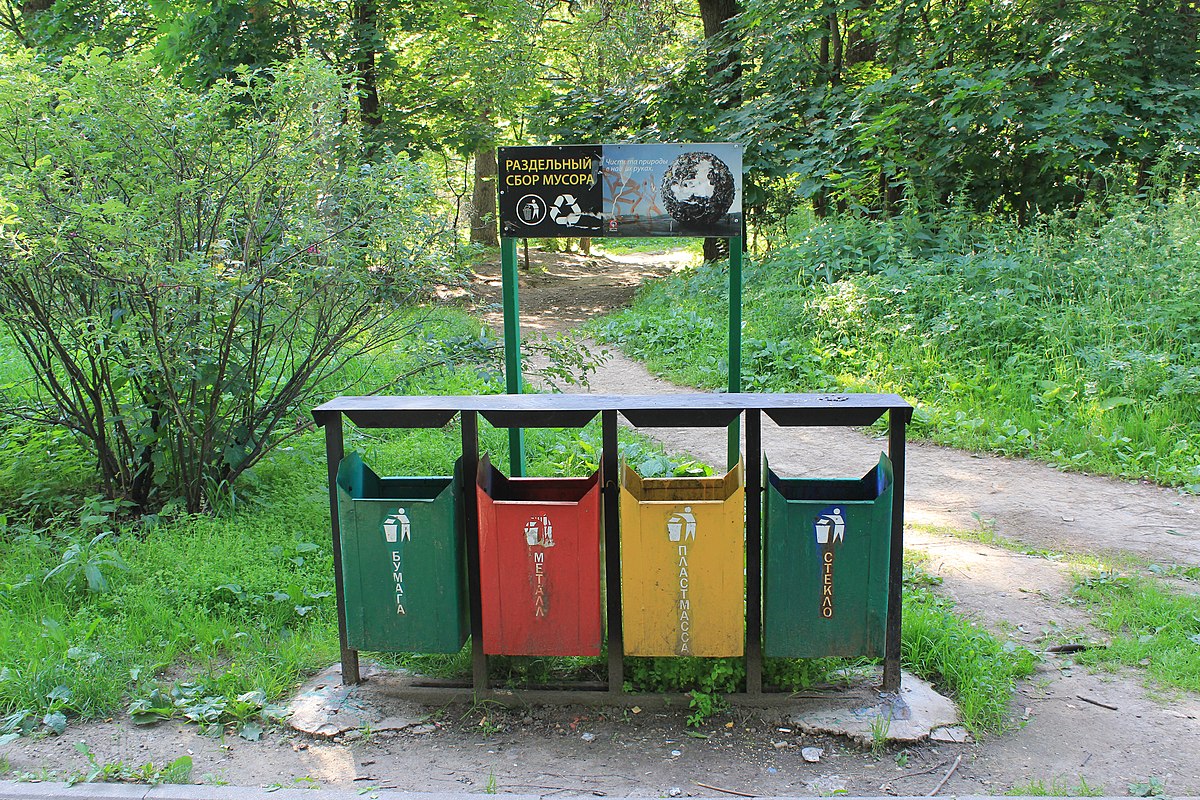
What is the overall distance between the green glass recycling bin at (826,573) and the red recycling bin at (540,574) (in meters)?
0.66

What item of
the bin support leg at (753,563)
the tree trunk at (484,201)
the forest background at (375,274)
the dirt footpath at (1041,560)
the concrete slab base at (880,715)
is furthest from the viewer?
the tree trunk at (484,201)

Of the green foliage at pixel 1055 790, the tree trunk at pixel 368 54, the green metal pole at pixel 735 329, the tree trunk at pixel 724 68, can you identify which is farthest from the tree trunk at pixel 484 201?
the green foliage at pixel 1055 790

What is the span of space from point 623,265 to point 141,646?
21813mm

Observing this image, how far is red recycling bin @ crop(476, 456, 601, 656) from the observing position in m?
3.42

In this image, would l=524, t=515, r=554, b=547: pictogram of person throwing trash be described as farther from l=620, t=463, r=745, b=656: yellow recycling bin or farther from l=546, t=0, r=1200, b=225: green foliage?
l=546, t=0, r=1200, b=225: green foliage

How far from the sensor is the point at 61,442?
20.3ft

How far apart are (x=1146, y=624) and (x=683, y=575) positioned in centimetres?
233

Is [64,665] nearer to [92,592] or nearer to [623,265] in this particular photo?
[92,592]

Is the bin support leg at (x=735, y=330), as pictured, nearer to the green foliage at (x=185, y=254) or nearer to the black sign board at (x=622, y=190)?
the black sign board at (x=622, y=190)

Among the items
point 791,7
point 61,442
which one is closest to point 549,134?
point 791,7

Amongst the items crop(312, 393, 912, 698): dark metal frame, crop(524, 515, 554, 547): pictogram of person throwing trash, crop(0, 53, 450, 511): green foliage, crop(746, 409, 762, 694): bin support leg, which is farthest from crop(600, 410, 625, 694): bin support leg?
crop(0, 53, 450, 511): green foliage

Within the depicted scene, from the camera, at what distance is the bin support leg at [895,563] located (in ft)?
11.0

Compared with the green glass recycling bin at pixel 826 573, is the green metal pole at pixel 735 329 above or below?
above

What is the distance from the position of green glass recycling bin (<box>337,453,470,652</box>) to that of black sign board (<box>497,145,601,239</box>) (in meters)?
1.51
